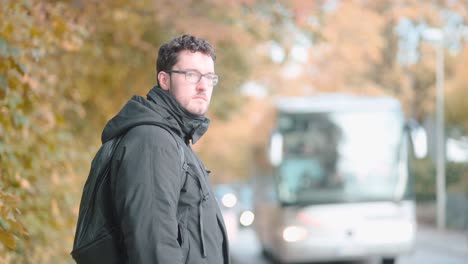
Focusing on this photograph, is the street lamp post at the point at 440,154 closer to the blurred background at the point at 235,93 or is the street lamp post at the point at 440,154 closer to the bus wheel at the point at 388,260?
the blurred background at the point at 235,93

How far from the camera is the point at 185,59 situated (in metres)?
3.18

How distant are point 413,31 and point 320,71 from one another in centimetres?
734

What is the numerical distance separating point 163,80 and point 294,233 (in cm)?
1086

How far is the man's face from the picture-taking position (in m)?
3.18

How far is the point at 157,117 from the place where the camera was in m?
3.05

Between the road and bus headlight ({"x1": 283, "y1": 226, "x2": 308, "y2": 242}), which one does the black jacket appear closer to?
bus headlight ({"x1": 283, "y1": 226, "x2": 308, "y2": 242})

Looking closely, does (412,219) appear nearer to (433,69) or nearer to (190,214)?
(190,214)

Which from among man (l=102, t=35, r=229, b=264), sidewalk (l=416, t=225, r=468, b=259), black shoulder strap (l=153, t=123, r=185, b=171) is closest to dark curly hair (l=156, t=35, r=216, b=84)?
man (l=102, t=35, r=229, b=264)

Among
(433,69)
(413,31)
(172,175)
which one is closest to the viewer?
(172,175)

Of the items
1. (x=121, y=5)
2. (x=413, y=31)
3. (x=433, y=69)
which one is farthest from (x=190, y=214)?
(x=413, y=31)

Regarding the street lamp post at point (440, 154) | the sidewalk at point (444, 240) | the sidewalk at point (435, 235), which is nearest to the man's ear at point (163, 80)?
the sidewalk at point (444, 240)

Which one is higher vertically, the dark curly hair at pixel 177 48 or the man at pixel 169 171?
the dark curly hair at pixel 177 48

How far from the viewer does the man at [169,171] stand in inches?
112

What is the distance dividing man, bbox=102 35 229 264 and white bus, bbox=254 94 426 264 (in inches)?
423
